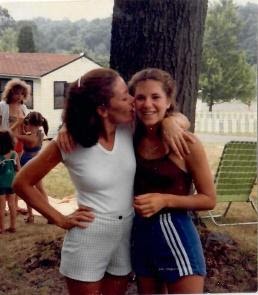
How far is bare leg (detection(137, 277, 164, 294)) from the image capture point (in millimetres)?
1024

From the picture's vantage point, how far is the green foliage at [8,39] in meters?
1.23

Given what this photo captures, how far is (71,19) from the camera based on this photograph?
1.22 metres

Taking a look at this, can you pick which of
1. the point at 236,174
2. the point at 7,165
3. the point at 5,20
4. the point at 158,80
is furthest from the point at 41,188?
the point at 236,174

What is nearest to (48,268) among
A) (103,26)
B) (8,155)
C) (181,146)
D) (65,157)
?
(8,155)

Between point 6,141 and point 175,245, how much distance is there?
561 millimetres

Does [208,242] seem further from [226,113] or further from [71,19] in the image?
[71,19]

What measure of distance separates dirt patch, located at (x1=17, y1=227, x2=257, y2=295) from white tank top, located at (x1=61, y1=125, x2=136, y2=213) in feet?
1.03

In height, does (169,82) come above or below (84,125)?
above

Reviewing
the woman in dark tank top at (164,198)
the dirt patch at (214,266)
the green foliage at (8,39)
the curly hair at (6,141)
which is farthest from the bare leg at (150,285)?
the green foliage at (8,39)

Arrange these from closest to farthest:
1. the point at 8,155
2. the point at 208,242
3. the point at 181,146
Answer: the point at 181,146
the point at 8,155
the point at 208,242

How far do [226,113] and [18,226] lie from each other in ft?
2.32

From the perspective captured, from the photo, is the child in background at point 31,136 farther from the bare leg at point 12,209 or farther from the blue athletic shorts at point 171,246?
the blue athletic shorts at point 171,246

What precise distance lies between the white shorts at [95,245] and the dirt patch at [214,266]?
9.1 inches

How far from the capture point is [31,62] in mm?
1200
